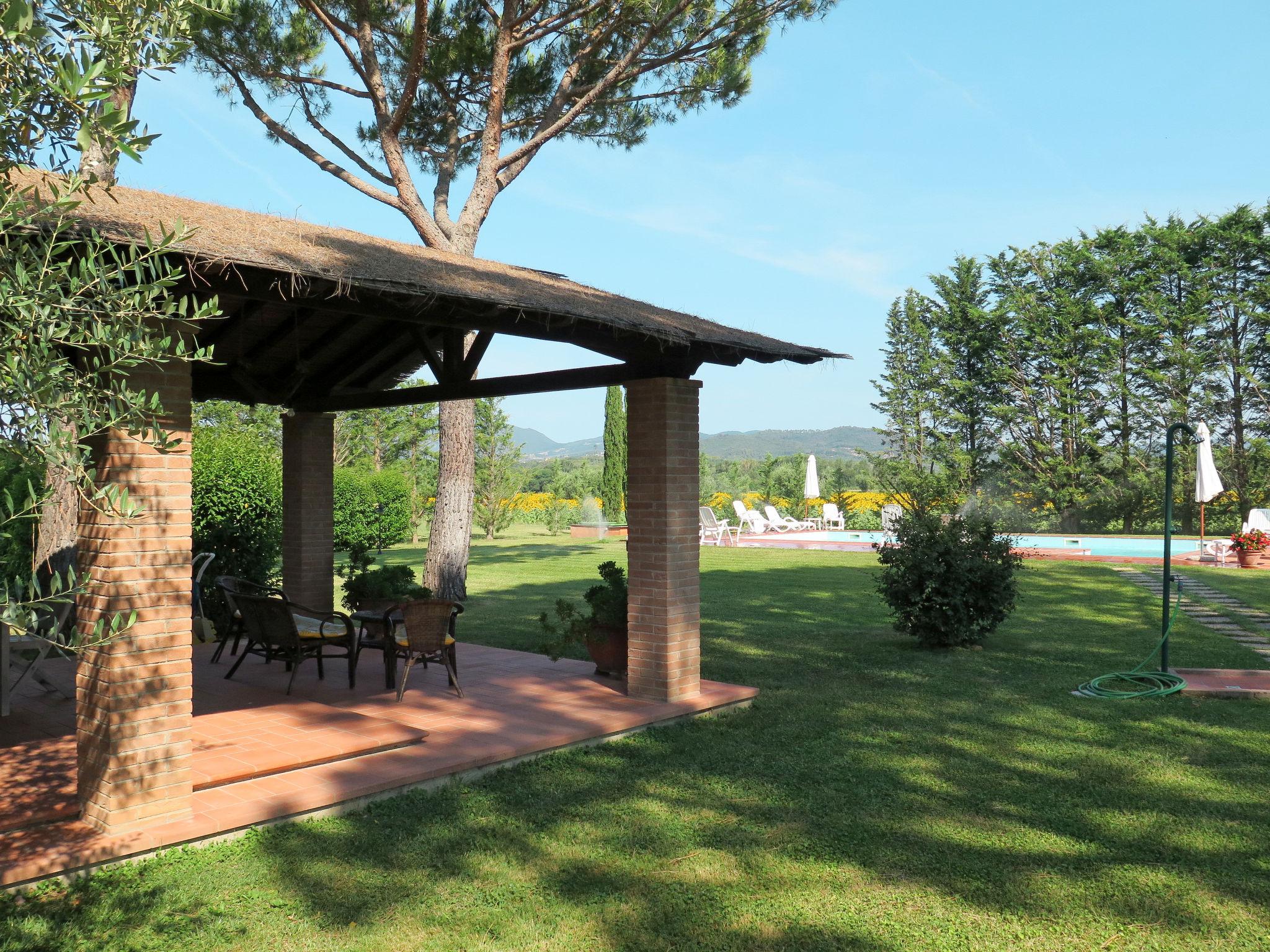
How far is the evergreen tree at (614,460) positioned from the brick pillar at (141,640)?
26.0 m

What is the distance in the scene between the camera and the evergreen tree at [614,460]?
3084 centimetres

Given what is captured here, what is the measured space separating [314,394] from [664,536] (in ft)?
14.6

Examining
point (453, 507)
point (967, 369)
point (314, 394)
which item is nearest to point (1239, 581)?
point (453, 507)

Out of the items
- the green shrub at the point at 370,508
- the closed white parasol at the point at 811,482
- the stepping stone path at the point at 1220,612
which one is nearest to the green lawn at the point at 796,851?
the stepping stone path at the point at 1220,612

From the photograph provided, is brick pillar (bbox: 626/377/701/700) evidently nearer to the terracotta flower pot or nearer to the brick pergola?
the brick pergola

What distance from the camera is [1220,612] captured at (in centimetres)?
1155

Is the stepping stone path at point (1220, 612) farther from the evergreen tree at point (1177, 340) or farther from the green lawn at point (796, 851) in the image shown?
the evergreen tree at point (1177, 340)

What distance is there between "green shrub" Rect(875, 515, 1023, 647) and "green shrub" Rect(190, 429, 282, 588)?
6.94 metres

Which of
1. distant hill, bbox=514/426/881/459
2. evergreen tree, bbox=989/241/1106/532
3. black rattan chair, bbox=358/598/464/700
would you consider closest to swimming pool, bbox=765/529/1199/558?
evergreen tree, bbox=989/241/1106/532

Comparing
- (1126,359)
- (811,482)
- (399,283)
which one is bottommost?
(811,482)

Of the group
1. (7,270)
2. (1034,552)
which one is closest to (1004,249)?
(1034,552)

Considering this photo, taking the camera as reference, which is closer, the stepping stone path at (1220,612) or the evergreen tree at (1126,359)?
the stepping stone path at (1220,612)

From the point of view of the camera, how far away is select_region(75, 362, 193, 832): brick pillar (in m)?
3.98

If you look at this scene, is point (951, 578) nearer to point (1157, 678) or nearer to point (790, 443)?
point (1157, 678)
